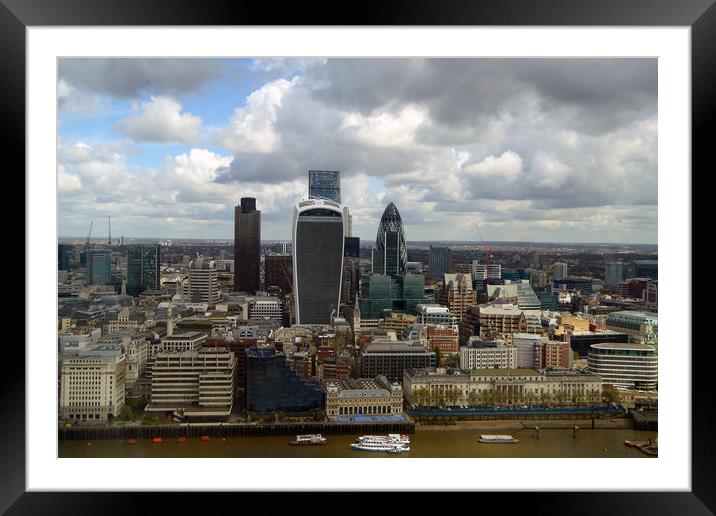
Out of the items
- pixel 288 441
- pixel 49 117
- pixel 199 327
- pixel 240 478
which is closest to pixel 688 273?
pixel 240 478

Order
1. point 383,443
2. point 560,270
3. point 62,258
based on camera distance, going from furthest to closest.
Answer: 1. point 560,270
2. point 383,443
3. point 62,258

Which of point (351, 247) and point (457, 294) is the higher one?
point (351, 247)

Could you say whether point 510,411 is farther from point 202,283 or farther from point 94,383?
point 202,283

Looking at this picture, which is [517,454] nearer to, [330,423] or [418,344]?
[330,423]

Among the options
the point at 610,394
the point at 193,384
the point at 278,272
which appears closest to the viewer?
the point at 193,384

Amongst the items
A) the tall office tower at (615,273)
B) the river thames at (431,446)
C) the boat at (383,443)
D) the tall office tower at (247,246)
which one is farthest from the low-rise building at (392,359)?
the tall office tower at (247,246)

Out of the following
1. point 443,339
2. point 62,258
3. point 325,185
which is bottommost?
point 443,339

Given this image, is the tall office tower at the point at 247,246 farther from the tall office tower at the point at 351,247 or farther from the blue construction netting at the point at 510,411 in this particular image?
the blue construction netting at the point at 510,411

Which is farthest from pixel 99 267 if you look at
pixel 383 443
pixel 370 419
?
pixel 383 443
